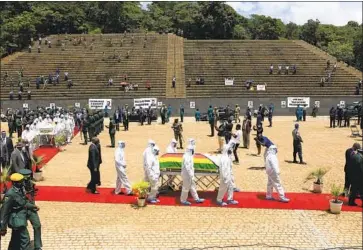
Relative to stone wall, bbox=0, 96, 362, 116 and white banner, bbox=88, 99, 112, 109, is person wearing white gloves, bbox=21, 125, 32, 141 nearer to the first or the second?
white banner, bbox=88, 99, 112, 109

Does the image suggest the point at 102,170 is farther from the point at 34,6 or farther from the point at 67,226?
the point at 34,6

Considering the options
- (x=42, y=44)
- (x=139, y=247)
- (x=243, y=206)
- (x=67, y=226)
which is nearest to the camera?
(x=139, y=247)

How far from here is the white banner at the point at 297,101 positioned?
1599 inches

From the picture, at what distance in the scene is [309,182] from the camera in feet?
50.0

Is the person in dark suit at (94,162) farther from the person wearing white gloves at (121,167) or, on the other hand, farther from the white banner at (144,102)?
the white banner at (144,102)

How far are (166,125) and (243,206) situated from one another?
20260mm

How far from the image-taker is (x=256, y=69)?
47.2 meters

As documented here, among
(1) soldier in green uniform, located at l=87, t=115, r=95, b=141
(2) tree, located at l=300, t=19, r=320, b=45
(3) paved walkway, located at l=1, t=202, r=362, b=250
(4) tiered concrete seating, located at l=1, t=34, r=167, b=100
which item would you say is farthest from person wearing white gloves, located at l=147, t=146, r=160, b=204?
(2) tree, located at l=300, t=19, r=320, b=45

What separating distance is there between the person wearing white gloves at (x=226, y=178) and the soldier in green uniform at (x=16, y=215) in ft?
19.8

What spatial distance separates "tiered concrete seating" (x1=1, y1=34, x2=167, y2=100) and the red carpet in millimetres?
27817

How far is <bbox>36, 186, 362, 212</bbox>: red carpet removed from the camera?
12602 millimetres

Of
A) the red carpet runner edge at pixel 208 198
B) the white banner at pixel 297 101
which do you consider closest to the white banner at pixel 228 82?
the white banner at pixel 297 101

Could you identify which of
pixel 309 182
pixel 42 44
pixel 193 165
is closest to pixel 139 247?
pixel 193 165

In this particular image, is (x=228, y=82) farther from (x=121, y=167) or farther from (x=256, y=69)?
A: (x=121, y=167)
